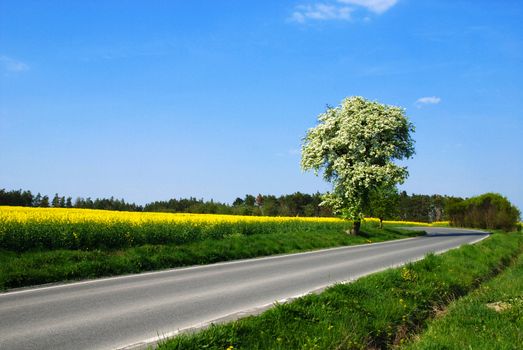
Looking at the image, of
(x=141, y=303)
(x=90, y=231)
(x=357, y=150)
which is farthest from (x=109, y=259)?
(x=357, y=150)

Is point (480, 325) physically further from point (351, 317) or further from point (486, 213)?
point (486, 213)

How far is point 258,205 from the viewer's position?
11169 cm

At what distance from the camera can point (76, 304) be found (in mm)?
9070

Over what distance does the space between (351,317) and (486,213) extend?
70762 mm

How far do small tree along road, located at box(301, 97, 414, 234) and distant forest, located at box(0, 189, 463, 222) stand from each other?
5.09 meters

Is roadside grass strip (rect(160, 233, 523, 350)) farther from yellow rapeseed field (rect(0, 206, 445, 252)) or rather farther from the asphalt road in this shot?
yellow rapeseed field (rect(0, 206, 445, 252))

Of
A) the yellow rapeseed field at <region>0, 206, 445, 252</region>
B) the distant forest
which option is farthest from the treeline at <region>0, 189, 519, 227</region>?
the yellow rapeseed field at <region>0, 206, 445, 252</region>

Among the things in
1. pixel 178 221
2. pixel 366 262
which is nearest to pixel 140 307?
pixel 366 262

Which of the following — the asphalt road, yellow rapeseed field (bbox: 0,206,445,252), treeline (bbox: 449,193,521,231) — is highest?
treeline (bbox: 449,193,521,231)

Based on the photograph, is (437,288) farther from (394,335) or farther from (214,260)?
(214,260)

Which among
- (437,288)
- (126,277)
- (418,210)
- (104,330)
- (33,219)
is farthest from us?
(418,210)

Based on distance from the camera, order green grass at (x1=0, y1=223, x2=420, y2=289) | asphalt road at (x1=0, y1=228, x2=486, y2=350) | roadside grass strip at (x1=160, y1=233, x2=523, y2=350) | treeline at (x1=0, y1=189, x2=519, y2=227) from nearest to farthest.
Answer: roadside grass strip at (x1=160, y1=233, x2=523, y2=350) → asphalt road at (x1=0, y1=228, x2=486, y2=350) → green grass at (x1=0, y1=223, x2=420, y2=289) → treeline at (x1=0, y1=189, x2=519, y2=227)

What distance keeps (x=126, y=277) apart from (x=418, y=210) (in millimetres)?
142627

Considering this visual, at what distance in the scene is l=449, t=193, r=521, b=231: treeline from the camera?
68.0 metres
